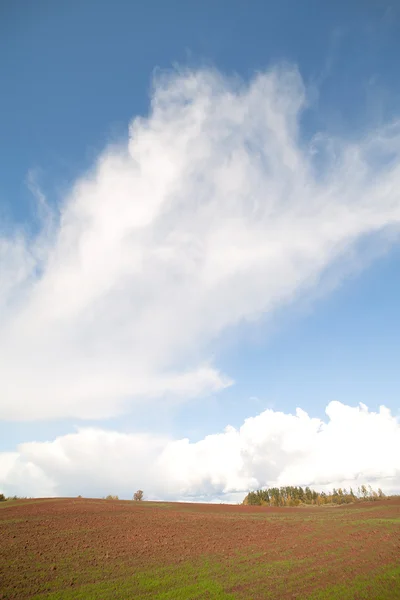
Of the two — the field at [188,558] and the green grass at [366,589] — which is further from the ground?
the field at [188,558]

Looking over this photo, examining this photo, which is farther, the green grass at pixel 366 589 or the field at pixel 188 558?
the field at pixel 188 558

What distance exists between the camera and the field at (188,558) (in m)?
24.6

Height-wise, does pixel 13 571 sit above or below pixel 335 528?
above

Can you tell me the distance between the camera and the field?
80.8 ft

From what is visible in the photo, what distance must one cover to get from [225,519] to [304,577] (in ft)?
103

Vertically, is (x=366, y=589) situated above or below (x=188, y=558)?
below

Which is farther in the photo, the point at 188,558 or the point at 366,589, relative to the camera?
the point at 188,558

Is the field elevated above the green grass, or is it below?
above

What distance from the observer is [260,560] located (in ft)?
108

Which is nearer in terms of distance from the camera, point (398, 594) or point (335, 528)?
point (398, 594)

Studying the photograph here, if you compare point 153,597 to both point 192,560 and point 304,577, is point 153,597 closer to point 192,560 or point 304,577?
point 192,560

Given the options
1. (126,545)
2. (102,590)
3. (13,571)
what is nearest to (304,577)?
(102,590)

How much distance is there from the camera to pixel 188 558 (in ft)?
109

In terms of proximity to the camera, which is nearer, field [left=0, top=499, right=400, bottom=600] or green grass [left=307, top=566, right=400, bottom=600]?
green grass [left=307, top=566, right=400, bottom=600]
